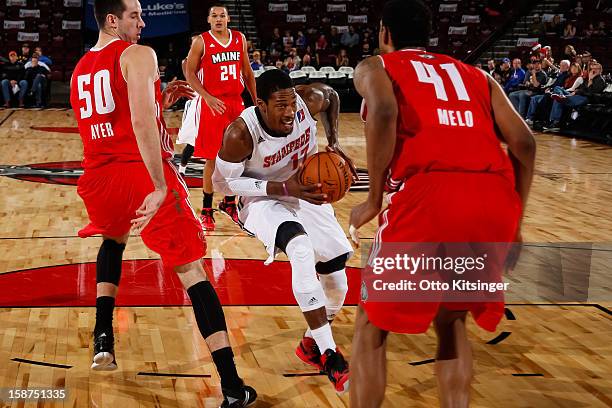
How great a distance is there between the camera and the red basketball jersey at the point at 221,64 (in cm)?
733

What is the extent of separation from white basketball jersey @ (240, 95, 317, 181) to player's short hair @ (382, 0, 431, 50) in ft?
5.00

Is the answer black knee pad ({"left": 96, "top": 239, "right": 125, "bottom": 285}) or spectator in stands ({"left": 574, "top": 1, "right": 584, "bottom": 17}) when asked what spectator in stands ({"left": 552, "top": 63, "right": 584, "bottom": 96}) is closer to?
spectator in stands ({"left": 574, "top": 1, "right": 584, "bottom": 17})

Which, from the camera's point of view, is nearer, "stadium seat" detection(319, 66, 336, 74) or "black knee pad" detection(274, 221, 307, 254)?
"black knee pad" detection(274, 221, 307, 254)

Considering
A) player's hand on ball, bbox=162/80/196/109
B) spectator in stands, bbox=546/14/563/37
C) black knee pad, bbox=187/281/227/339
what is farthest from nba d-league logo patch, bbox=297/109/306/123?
spectator in stands, bbox=546/14/563/37

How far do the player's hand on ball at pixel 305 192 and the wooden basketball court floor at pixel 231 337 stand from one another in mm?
755

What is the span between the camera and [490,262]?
2.61m

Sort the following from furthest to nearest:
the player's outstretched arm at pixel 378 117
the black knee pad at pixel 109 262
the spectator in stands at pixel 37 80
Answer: the spectator in stands at pixel 37 80, the black knee pad at pixel 109 262, the player's outstretched arm at pixel 378 117

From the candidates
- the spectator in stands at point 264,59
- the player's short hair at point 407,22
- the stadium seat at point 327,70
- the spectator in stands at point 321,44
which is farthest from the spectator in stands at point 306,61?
the player's short hair at point 407,22

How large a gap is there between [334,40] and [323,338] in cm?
1890

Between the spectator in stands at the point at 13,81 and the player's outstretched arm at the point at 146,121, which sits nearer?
the player's outstretched arm at the point at 146,121

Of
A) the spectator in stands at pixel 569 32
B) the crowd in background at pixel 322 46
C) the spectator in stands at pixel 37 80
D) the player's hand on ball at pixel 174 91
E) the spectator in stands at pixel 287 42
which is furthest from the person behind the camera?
the spectator in stands at pixel 287 42

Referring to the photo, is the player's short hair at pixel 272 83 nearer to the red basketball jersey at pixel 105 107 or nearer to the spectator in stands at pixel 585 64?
the red basketball jersey at pixel 105 107

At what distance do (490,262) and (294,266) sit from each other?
127cm

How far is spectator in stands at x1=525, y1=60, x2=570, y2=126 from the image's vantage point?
1473 cm
